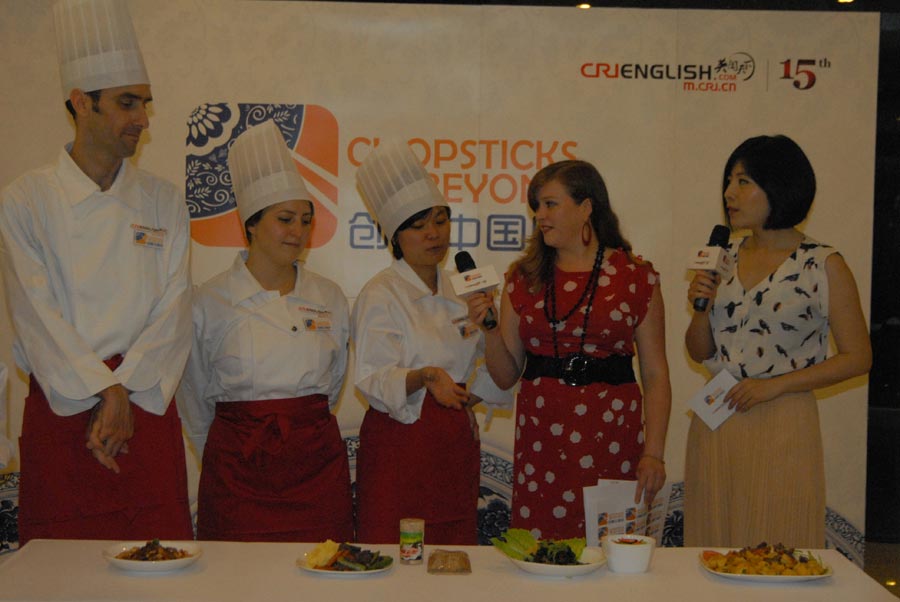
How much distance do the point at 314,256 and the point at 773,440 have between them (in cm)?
218

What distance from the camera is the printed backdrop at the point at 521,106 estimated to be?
4379mm

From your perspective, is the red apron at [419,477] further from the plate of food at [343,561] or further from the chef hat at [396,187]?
the plate of food at [343,561]

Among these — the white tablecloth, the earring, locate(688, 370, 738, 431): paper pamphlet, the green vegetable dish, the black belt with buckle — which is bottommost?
the white tablecloth

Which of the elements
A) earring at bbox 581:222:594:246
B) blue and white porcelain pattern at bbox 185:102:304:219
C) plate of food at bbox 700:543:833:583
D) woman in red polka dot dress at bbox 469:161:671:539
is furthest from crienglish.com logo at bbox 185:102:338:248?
plate of food at bbox 700:543:833:583

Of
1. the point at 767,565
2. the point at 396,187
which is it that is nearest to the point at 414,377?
the point at 396,187

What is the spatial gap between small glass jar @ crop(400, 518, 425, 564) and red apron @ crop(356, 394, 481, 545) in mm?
908

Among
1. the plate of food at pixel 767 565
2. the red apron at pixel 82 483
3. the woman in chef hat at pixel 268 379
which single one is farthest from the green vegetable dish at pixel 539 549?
the red apron at pixel 82 483

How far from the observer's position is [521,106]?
441 cm

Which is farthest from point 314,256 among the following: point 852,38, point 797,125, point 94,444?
point 852,38

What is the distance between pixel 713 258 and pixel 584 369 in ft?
1.64

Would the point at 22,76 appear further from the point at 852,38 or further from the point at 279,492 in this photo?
the point at 852,38

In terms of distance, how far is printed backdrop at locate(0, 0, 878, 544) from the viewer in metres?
4.38

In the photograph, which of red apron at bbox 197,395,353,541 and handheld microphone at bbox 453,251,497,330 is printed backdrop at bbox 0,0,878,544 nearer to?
red apron at bbox 197,395,353,541

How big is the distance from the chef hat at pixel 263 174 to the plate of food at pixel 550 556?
1.46 metres
